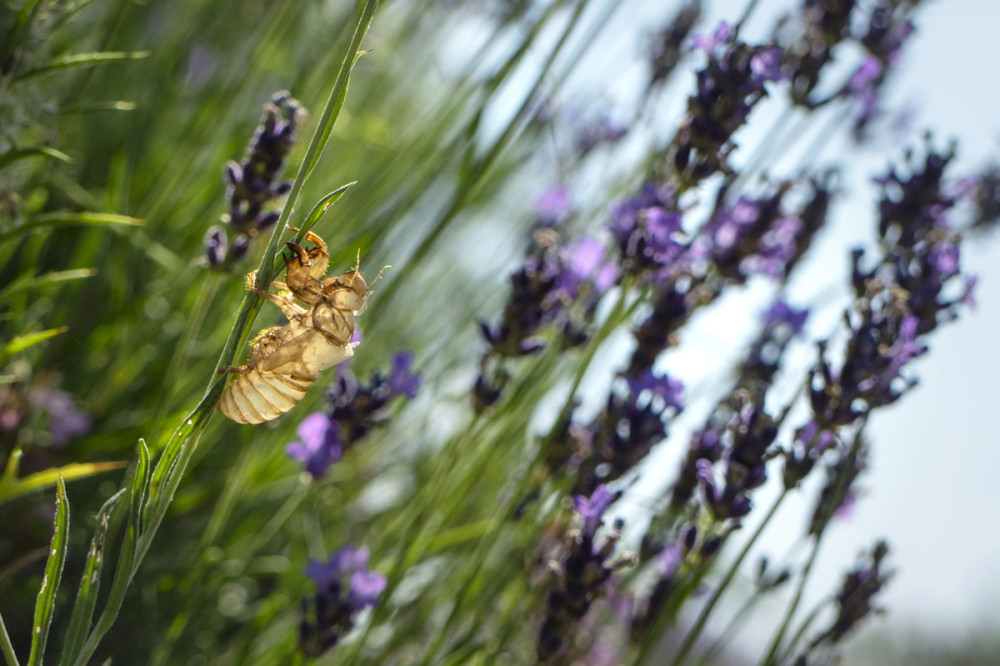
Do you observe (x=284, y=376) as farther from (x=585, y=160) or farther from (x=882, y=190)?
(x=585, y=160)

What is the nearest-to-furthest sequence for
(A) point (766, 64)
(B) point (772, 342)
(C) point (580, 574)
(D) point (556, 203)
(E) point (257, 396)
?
1. (E) point (257, 396)
2. (C) point (580, 574)
3. (A) point (766, 64)
4. (B) point (772, 342)
5. (D) point (556, 203)

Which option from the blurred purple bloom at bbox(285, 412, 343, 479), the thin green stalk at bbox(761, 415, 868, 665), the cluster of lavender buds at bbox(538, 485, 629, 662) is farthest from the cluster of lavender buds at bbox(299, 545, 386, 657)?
the thin green stalk at bbox(761, 415, 868, 665)

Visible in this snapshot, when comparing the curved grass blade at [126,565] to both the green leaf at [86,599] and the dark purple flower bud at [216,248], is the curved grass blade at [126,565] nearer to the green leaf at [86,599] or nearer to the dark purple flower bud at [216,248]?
the green leaf at [86,599]

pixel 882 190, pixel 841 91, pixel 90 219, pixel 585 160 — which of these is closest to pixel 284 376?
pixel 90 219

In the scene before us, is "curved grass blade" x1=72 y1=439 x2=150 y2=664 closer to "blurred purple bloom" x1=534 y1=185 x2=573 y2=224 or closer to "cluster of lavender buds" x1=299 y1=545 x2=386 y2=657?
"cluster of lavender buds" x1=299 y1=545 x2=386 y2=657

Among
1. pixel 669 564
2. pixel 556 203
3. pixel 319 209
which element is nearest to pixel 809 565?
pixel 669 564

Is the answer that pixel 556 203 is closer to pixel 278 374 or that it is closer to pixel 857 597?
pixel 857 597
